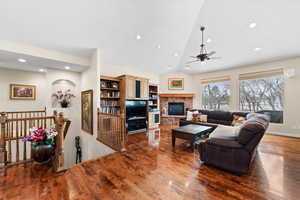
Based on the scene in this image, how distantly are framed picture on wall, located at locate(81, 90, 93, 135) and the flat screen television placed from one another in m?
1.32

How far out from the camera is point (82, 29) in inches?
130

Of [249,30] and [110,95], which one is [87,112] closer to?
[110,95]

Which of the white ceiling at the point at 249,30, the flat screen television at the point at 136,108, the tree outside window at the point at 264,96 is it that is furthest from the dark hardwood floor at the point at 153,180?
the white ceiling at the point at 249,30

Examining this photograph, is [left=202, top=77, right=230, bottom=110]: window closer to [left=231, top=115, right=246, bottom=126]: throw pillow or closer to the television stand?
[left=231, top=115, right=246, bottom=126]: throw pillow

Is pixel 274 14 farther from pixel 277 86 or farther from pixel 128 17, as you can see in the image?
pixel 128 17

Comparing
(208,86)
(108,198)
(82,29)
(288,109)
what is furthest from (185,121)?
(82,29)

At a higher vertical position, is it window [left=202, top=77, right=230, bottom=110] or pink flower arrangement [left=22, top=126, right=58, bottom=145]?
window [left=202, top=77, right=230, bottom=110]

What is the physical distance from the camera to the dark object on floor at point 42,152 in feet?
8.43

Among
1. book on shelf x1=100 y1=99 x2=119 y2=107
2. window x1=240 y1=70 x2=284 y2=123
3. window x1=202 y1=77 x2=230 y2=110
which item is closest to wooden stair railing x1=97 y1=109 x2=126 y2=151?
book on shelf x1=100 y1=99 x2=119 y2=107

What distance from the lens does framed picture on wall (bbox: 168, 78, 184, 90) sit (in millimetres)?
6805

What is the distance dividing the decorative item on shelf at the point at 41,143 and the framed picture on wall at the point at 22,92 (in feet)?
11.5

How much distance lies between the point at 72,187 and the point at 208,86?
6.66 meters

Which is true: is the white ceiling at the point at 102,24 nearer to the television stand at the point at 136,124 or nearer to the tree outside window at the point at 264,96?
the television stand at the point at 136,124

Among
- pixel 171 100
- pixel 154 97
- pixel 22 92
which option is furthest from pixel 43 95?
pixel 171 100
